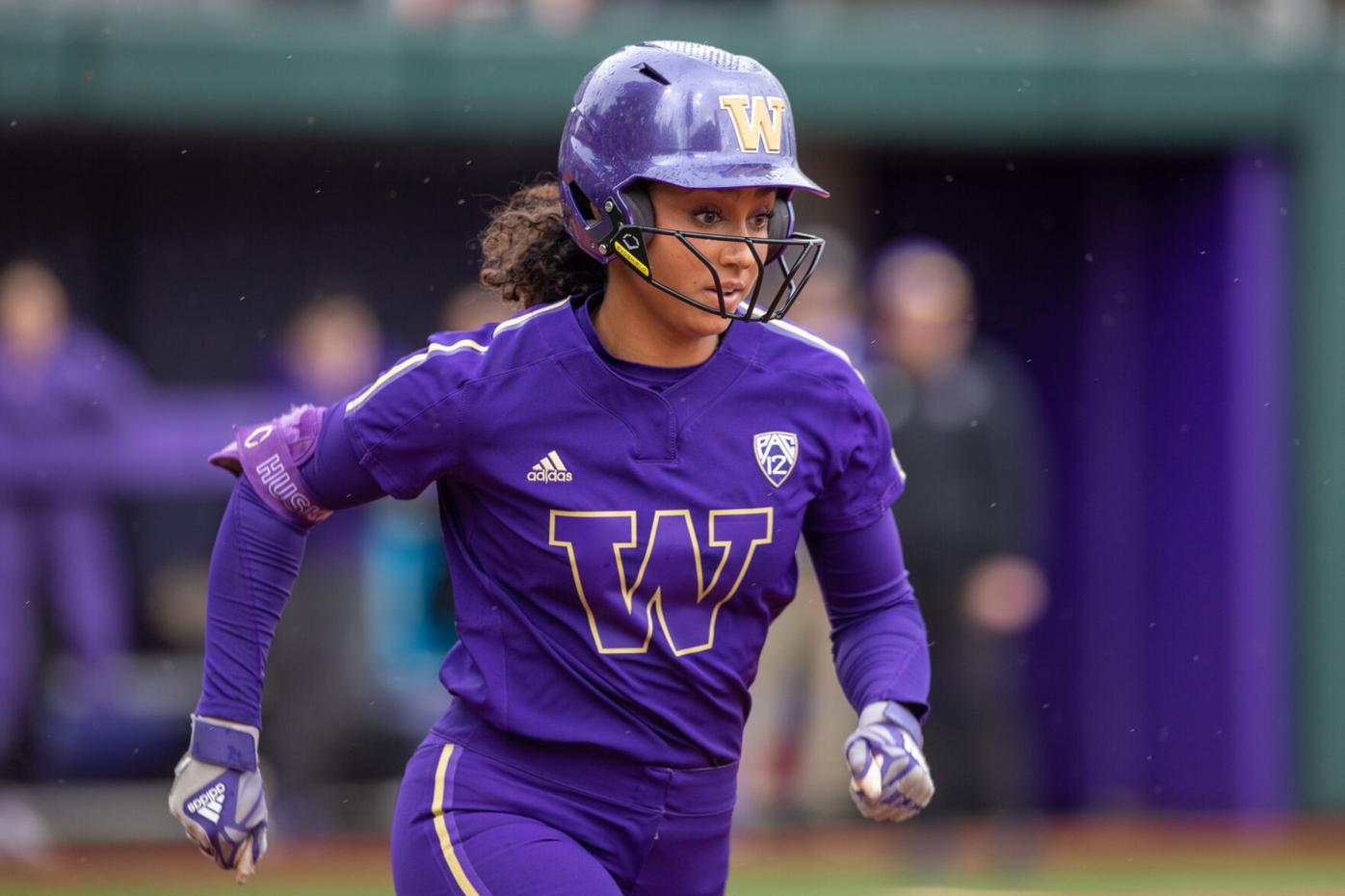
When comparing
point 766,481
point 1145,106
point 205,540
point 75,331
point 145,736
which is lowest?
point 145,736

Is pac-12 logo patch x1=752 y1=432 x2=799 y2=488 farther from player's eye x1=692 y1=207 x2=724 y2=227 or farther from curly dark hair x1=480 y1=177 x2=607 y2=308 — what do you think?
curly dark hair x1=480 y1=177 x2=607 y2=308

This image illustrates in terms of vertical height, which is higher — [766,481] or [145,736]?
[766,481]

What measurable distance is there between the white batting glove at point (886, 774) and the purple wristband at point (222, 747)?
3.43 feet

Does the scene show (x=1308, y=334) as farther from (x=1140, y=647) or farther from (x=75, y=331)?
(x=75, y=331)

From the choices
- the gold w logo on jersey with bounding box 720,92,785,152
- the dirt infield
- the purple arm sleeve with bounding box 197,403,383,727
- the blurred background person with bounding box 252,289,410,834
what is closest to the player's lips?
the gold w logo on jersey with bounding box 720,92,785,152

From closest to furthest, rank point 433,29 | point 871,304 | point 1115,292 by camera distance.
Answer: point 433,29, point 871,304, point 1115,292

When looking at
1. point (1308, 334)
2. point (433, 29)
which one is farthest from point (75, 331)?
point (1308, 334)

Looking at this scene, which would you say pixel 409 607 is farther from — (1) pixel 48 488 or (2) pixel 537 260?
(2) pixel 537 260

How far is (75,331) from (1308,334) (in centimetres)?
578

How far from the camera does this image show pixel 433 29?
9.09 m

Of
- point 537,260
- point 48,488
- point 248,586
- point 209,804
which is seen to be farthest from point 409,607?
point 209,804

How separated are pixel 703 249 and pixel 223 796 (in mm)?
1249

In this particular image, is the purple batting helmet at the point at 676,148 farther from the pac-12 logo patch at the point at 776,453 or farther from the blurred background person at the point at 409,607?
the blurred background person at the point at 409,607

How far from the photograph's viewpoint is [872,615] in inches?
146
